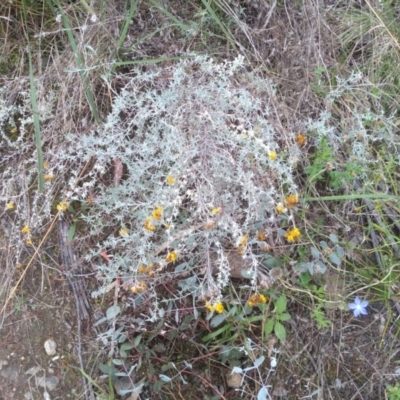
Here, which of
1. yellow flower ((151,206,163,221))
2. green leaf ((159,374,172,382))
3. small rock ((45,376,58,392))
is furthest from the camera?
small rock ((45,376,58,392))

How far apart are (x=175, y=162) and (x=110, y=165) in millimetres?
302

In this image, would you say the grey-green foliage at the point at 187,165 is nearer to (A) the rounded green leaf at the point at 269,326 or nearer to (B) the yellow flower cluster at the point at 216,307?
(B) the yellow flower cluster at the point at 216,307

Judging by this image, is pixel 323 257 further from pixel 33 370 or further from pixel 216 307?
pixel 33 370

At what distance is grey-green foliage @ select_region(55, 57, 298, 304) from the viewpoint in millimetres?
1624

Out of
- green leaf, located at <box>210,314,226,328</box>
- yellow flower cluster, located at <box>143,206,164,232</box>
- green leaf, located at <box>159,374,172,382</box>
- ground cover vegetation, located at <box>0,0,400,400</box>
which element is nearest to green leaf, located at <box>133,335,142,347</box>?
ground cover vegetation, located at <box>0,0,400,400</box>

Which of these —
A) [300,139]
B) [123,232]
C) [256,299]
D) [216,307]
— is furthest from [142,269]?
[300,139]

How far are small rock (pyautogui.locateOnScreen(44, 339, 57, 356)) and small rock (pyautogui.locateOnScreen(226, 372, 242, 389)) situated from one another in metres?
0.60

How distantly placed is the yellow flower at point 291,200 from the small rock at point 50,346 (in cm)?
92

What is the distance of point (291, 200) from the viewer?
1.65 meters

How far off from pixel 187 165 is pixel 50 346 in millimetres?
777

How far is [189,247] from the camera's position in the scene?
5.43 feet

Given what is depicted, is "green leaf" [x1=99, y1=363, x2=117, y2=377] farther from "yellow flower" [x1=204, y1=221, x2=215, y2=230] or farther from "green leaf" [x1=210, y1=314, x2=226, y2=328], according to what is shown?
"yellow flower" [x1=204, y1=221, x2=215, y2=230]

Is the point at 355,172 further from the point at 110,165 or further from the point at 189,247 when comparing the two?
the point at 110,165

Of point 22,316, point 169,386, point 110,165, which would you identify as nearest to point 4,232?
A: point 22,316
